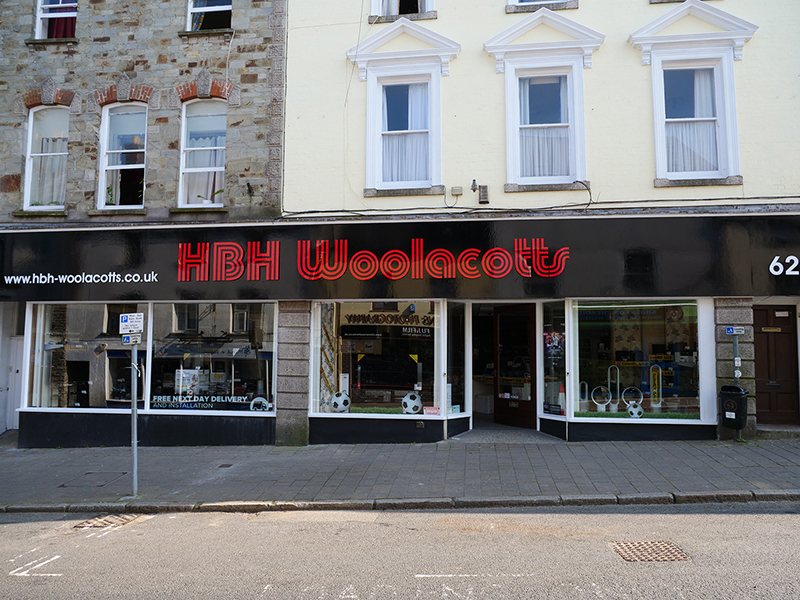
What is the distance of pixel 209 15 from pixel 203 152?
9.48ft

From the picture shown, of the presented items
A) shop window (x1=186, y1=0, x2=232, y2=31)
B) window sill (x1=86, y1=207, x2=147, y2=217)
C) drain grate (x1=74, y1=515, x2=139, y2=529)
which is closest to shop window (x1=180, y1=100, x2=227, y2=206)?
window sill (x1=86, y1=207, x2=147, y2=217)

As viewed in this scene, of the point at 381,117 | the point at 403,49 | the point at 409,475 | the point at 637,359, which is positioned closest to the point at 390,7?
the point at 403,49

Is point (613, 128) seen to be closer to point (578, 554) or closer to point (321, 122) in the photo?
point (321, 122)

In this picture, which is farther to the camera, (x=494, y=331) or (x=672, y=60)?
(x=494, y=331)

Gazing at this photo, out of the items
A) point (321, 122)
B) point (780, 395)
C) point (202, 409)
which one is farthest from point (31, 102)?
point (780, 395)

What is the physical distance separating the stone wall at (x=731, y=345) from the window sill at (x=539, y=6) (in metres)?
5.93

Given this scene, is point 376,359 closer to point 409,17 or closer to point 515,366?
point 515,366

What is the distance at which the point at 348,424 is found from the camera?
34.4 feet

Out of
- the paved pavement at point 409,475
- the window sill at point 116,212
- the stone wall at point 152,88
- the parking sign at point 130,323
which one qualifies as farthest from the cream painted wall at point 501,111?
the paved pavement at point 409,475

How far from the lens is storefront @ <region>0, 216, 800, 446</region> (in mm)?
9781

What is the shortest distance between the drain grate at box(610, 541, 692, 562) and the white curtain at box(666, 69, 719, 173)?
7.05m

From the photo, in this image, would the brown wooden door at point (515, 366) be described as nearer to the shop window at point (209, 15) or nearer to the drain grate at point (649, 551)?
the drain grate at point (649, 551)

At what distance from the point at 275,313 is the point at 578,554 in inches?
284

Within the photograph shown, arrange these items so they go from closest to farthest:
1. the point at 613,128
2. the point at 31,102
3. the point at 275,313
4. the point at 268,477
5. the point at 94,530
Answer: the point at 94,530 < the point at 268,477 < the point at 613,128 < the point at 275,313 < the point at 31,102
